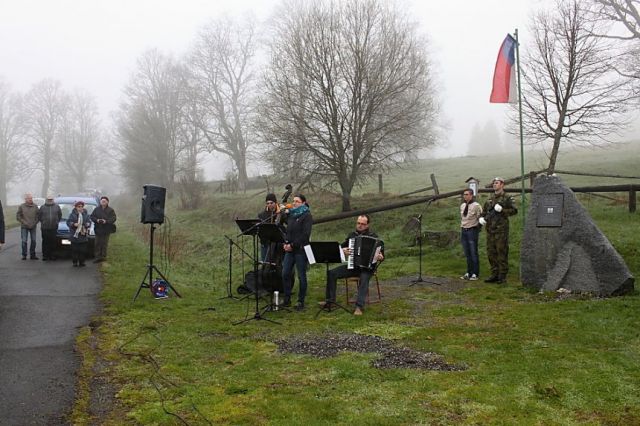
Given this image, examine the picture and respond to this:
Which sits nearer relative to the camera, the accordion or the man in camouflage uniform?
the accordion

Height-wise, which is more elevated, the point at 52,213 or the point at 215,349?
the point at 52,213

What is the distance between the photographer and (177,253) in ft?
61.4

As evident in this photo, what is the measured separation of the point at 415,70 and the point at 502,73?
813cm

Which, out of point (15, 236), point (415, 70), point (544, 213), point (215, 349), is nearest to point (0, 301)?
point (215, 349)

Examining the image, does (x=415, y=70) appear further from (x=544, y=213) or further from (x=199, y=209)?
(x=199, y=209)

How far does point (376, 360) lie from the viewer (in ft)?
20.9

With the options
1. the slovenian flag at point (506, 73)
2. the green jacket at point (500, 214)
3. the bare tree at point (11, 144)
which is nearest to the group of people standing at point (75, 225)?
the green jacket at point (500, 214)

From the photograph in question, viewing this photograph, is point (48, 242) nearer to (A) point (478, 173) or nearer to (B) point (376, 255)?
(B) point (376, 255)

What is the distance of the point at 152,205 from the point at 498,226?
21.9ft

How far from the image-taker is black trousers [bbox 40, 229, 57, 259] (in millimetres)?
14945

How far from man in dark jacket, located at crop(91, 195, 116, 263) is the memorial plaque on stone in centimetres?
1046

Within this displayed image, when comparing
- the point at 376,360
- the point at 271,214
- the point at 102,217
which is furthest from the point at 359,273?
the point at 102,217

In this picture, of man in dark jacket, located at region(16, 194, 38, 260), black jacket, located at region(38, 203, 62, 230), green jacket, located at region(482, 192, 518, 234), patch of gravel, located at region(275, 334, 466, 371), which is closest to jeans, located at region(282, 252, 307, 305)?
patch of gravel, located at region(275, 334, 466, 371)

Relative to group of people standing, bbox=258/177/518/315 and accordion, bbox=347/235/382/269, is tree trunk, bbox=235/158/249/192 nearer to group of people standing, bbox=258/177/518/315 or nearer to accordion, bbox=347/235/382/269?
group of people standing, bbox=258/177/518/315
